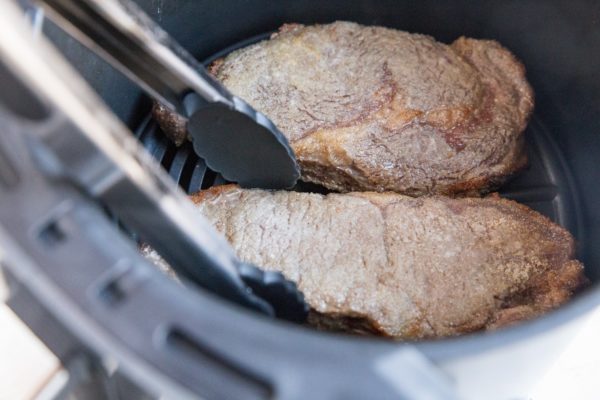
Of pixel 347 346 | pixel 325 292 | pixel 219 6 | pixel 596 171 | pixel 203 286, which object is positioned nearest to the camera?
pixel 347 346

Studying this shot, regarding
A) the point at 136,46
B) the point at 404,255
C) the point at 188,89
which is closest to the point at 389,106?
the point at 404,255

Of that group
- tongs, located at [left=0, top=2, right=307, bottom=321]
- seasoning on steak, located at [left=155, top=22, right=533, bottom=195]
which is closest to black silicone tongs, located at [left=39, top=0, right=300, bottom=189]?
seasoning on steak, located at [left=155, top=22, right=533, bottom=195]

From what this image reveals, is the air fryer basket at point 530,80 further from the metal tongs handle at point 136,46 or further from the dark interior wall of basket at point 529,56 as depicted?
the metal tongs handle at point 136,46

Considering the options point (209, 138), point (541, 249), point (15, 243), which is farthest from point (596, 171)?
point (15, 243)

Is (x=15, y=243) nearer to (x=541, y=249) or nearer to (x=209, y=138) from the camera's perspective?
(x=209, y=138)

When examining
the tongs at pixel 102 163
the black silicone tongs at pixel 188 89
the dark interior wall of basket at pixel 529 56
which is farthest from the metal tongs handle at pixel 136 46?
the dark interior wall of basket at pixel 529 56

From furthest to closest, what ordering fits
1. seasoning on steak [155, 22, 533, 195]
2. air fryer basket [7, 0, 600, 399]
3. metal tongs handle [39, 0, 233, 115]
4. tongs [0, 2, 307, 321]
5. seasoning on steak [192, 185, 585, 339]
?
seasoning on steak [155, 22, 533, 195], seasoning on steak [192, 185, 585, 339], metal tongs handle [39, 0, 233, 115], air fryer basket [7, 0, 600, 399], tongs [0, 2, 307, 321]

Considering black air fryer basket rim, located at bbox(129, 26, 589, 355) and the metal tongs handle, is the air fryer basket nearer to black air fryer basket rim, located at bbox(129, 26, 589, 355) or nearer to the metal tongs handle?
black air fryer basket rim, located at bbox(129, 26, 589, 355)

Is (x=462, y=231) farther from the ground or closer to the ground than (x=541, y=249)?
farther from the ground
